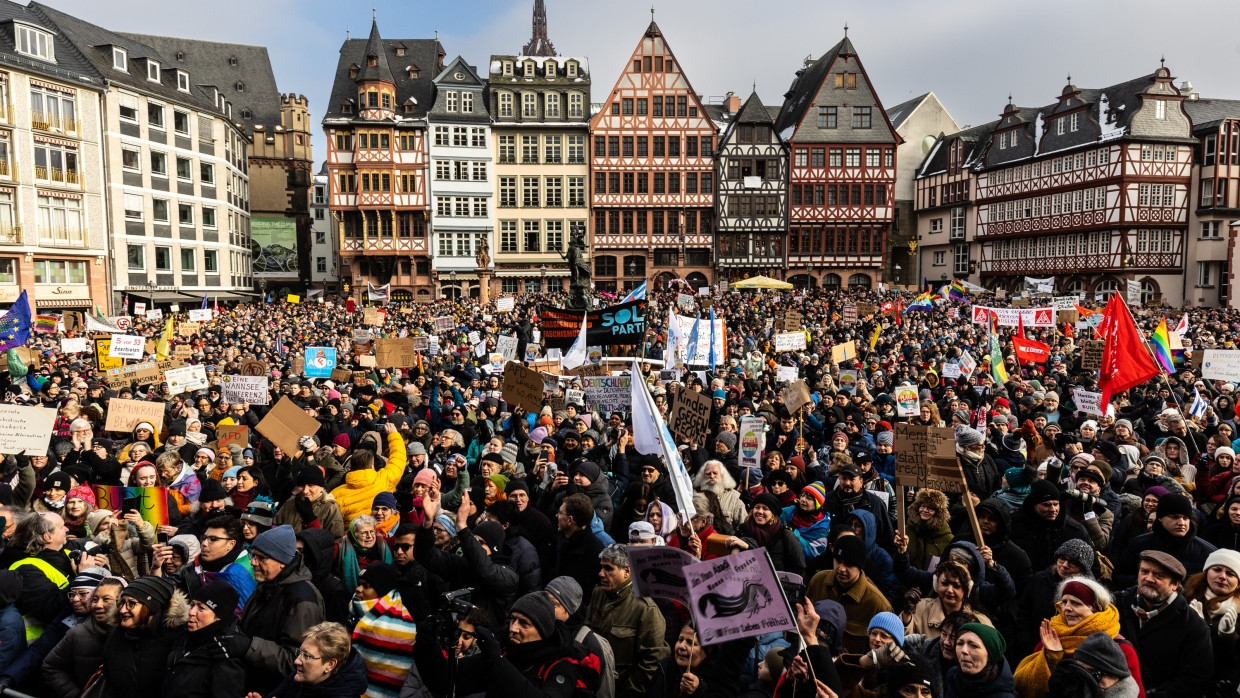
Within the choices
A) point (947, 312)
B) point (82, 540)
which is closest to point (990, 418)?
point (82, 540)

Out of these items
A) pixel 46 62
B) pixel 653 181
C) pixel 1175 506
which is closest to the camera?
pixel 1175 506

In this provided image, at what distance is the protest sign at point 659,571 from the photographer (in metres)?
4.05

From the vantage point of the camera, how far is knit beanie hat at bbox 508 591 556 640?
358cm

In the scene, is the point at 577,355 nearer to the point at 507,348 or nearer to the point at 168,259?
the point at 507,348

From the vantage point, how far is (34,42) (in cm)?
3425

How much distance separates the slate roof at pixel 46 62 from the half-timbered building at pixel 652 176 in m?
25.9

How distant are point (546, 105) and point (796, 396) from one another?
4338 centimetres

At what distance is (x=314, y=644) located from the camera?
3.47 m

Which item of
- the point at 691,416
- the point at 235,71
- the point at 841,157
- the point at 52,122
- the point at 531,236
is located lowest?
the point at 691,416

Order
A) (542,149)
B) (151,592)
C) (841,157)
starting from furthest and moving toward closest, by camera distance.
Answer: (542,149), (841,157), (151,592)

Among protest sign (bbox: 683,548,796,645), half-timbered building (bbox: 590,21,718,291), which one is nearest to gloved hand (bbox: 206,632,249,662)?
protest sign (bbox: 683,548,796,645)

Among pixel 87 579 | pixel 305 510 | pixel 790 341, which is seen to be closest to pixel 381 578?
pixel 87 579

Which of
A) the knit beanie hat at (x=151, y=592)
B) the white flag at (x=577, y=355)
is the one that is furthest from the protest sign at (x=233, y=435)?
the knit beanie hat at (x=151, y=592)

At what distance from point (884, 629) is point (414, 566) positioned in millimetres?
2511
